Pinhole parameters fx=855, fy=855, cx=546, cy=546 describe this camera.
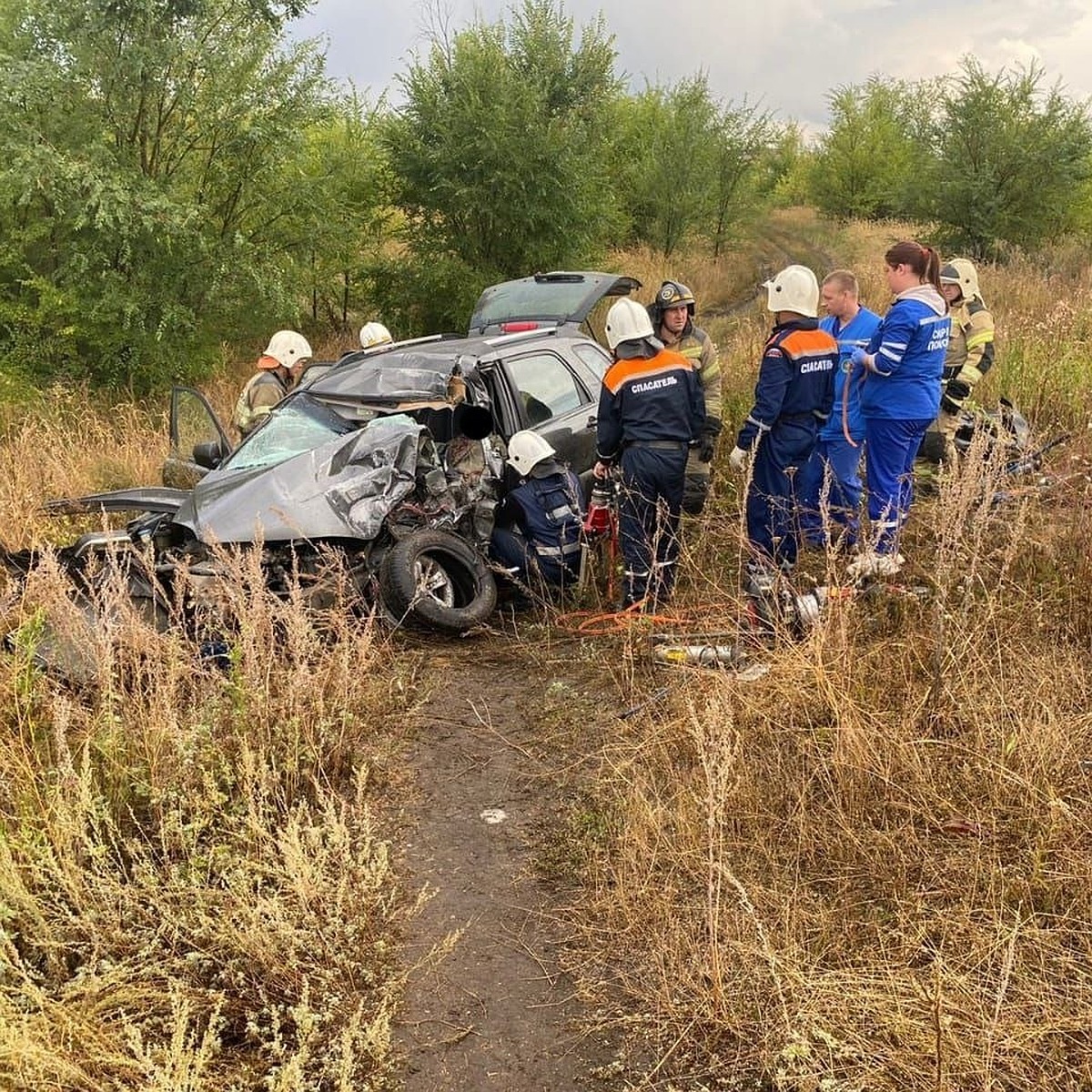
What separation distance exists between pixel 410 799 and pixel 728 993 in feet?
5.51

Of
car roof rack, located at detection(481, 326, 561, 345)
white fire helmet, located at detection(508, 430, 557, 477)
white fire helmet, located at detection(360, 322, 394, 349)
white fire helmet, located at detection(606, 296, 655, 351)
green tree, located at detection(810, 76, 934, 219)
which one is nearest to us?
white fire helmet, located at detection(606, 296, 655, 351)

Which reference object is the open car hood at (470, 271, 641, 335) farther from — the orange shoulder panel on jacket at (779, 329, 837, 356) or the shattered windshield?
the orange shoulder panel on jacket at (779, 329, 837, 356)

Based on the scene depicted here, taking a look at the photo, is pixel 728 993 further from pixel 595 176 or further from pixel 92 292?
pixel 595 176

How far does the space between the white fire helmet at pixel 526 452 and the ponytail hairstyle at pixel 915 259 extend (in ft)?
7.55

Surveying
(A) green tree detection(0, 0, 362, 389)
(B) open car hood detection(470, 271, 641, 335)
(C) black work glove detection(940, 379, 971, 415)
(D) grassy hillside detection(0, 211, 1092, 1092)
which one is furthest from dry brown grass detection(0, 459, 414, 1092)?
(A) green tree detection(0, 0, 362, 389)

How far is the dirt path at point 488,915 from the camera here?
2.47 m

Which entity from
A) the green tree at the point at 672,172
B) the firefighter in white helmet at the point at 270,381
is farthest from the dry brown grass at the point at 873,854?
the green tree at the point at 672,172

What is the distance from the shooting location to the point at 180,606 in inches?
154

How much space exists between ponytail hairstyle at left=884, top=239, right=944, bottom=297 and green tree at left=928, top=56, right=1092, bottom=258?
52.1ft

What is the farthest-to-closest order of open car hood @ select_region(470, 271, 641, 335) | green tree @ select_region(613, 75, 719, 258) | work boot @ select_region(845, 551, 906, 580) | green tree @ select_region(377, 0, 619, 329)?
green tree @ select_region(613, 75, 719, 258)
green tree @ select_region(377, 0, 619, 329)
open car hood @ select_region(470, 271, 641, 335)
work boot @ select_region(845, 551, 906, 580)

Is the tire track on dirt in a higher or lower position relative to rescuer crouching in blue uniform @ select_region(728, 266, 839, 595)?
higher

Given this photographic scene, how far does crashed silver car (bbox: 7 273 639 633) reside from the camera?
4762 mm

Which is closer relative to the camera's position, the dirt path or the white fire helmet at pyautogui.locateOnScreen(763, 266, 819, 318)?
the dirt path

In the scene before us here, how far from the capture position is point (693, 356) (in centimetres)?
632
